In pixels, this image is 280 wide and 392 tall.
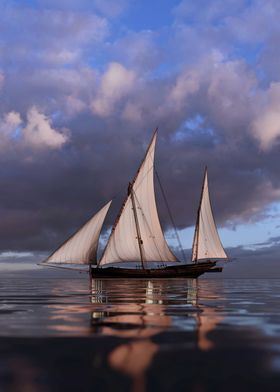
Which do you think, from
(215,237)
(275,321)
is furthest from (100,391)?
(215,237)

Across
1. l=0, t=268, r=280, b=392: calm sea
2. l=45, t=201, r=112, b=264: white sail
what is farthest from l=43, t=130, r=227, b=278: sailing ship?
l=0, t=268, r=280, b=392: calm sea

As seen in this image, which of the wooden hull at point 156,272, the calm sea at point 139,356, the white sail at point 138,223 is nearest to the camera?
the calm sea at point 139,356

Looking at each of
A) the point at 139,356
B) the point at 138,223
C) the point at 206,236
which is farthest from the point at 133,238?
the point at 139,356

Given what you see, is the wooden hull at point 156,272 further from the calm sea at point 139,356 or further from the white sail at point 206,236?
the calm sea at point 139,356

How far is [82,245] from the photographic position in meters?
90.9

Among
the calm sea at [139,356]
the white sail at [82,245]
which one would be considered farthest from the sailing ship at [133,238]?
the calm sea at [139,356]

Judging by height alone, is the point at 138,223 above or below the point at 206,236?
above

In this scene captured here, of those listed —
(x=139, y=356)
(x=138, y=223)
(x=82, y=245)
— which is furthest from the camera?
(x=138, y=223)

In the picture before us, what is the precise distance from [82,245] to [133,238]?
1120 cm

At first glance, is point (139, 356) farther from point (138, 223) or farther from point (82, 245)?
point (138, 223)

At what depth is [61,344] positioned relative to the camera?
29.8 ft

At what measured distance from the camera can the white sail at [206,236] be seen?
10419cm

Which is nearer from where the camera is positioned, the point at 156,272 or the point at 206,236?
the point at 156,272

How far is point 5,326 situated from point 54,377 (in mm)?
6365
